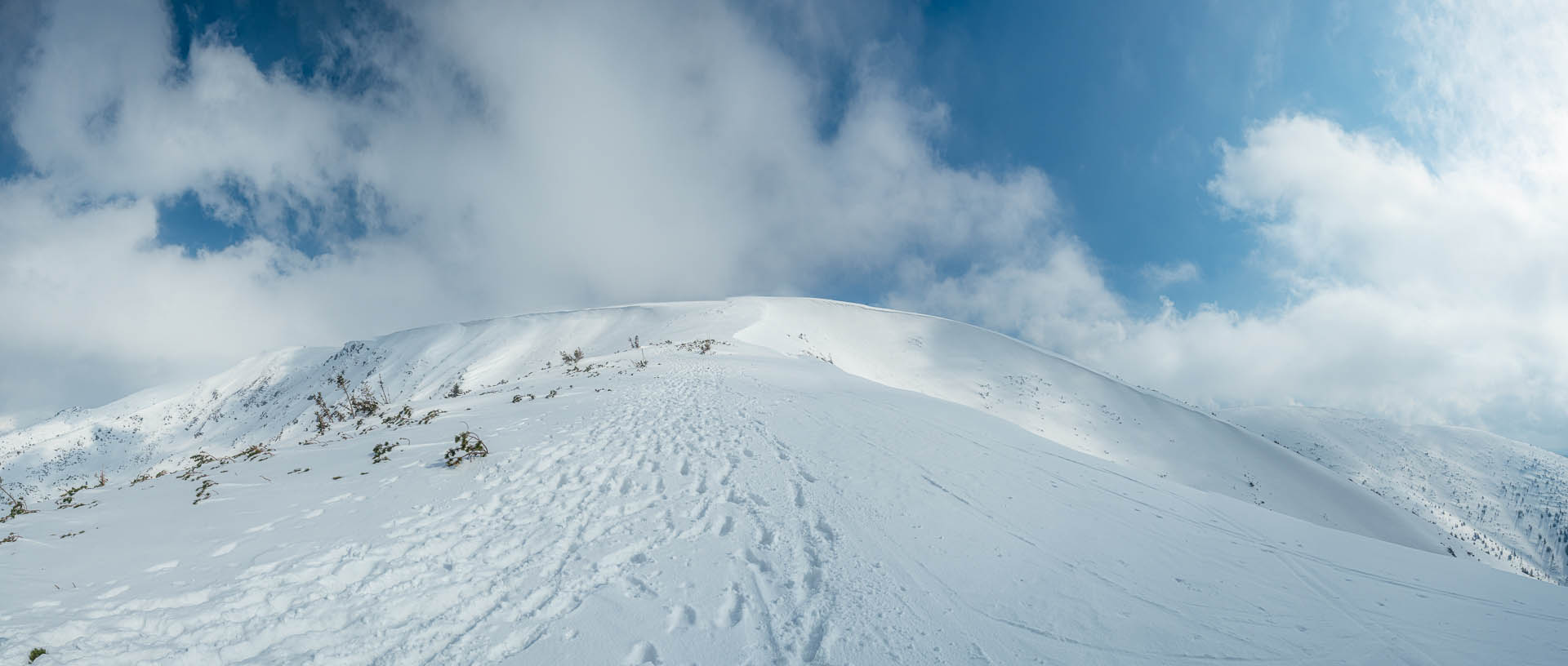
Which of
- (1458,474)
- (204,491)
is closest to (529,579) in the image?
(204,491)

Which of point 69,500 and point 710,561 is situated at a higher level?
point 710,561

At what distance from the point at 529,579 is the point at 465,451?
434 cm

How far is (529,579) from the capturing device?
14.5 feet

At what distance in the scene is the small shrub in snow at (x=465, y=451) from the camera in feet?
24.9

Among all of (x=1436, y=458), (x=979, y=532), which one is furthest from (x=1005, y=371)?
(x=1436, y=458)

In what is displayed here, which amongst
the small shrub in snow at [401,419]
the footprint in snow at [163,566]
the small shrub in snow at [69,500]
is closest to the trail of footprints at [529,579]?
the footprint in snow at [163,566]

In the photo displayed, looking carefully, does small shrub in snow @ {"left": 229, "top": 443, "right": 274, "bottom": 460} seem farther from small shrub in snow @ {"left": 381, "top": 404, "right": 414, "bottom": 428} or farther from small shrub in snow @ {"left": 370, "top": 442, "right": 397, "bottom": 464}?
small shrub in snow @ {"left": 381, "top": 404, "right": 414, "bottom": 428}

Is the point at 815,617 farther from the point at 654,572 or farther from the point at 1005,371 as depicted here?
the point at 1005,371

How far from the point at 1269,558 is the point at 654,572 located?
6545mm

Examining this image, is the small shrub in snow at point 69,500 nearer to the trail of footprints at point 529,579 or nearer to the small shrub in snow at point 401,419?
the trail of footprints at point 529,579

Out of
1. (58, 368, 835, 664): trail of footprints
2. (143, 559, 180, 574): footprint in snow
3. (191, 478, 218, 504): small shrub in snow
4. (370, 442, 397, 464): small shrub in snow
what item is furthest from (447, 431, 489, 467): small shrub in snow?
(143, 559, 180, 574): footprint in snow

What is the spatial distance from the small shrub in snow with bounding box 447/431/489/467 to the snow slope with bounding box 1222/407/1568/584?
2186 inches

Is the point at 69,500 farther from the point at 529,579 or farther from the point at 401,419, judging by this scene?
the point at 529,579

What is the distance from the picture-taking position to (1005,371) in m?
42.0
